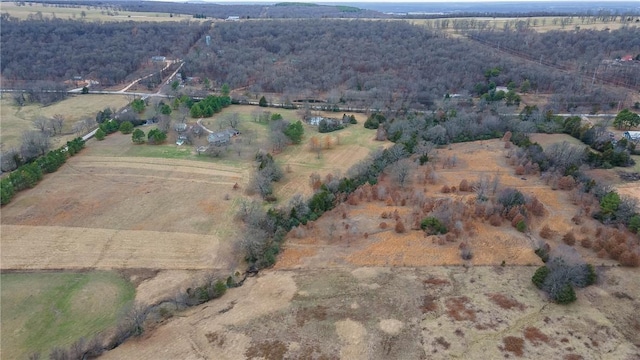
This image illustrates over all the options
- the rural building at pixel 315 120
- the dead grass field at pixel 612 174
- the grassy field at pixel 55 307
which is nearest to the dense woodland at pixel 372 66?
the rural building at pixel 315 120

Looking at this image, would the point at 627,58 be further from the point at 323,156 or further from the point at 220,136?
the point at 220,136

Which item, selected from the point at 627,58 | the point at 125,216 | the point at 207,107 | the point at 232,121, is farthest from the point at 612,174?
the point at 627,58

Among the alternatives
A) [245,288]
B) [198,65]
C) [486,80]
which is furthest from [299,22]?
[245,288]

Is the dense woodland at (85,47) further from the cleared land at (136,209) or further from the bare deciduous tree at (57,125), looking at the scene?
the cleared land at (136,209)

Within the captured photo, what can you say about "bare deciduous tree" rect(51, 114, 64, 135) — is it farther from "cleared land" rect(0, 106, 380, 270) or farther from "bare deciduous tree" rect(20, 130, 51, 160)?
"cleared land" rect(0, 106, 380, 270)

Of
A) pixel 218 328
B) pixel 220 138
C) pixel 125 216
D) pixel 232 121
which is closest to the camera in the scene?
pixel 218 328

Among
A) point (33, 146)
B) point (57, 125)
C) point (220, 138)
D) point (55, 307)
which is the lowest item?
point (55, 307)

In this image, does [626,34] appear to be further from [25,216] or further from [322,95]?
[25,216]

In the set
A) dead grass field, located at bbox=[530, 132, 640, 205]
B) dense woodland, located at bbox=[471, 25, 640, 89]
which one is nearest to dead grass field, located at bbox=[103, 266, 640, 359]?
dead grass field, located at bbox=[530, 132, 640, 205]
